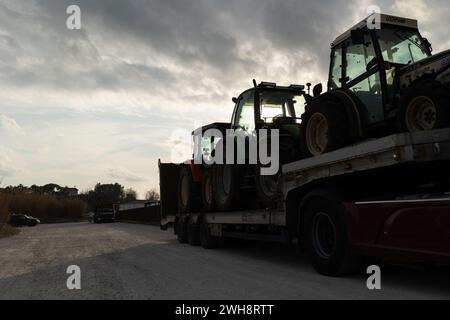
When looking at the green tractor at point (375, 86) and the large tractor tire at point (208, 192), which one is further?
the large tractor tire at point (208, 192)

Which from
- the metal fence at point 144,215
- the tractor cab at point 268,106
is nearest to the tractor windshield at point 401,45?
the tractor cab at point 268,106

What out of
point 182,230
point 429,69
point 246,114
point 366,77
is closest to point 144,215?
point 182,230

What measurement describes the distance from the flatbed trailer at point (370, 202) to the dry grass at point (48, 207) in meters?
60.4

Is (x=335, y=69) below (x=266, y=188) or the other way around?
the other way around

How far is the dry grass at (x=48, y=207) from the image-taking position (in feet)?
210

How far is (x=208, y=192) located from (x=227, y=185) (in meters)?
1.50

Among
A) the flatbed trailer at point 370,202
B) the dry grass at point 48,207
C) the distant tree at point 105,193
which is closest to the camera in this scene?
the flatbed trailer at point 370,202

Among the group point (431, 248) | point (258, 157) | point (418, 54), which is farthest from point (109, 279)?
point (418, 54)

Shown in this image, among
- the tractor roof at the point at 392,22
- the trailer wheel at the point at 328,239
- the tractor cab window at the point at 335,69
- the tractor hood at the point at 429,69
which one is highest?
the tractor roof at the point at 392,22

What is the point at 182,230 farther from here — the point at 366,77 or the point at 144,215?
the point at 144,215

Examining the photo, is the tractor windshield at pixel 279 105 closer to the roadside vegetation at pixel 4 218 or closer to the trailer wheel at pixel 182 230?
the trailer wheel at pixel 182 230

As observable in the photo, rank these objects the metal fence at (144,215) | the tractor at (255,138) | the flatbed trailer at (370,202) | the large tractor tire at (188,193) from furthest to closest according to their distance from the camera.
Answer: the metal fence at (144,215), the large tractor tire at (188,193), the tractor at (255,138), the flatbed trailer at (370,202)

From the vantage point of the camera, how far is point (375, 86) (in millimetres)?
7480

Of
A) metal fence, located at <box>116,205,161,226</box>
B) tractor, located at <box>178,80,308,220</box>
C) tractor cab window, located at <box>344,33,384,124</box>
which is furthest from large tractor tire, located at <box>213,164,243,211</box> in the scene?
metal fence, located at <box>116,205,161,226</box>
